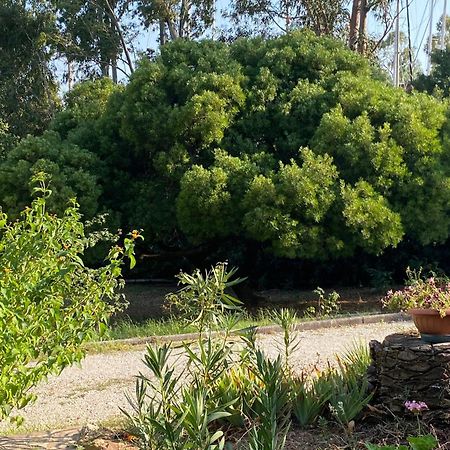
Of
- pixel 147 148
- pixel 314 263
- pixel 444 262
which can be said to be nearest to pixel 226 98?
pixel 147 148

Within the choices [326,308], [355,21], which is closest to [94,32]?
[355,21]

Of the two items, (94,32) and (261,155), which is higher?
(94,32)

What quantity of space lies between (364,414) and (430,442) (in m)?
1.45

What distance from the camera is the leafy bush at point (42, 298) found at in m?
4.39

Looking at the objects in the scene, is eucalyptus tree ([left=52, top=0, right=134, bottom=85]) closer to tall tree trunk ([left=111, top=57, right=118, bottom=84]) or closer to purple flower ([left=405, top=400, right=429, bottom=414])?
tall tree trunk ([left=111, top=57, right=118, bottom=84])

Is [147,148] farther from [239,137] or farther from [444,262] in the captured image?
[444,262]

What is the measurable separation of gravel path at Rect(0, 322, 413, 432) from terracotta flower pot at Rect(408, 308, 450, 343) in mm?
1578

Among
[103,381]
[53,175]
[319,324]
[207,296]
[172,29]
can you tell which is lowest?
[103,381]

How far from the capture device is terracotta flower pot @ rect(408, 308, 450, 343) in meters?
4.54

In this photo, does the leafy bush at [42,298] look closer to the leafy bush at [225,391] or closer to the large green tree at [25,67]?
the leafy bush at [225,391]

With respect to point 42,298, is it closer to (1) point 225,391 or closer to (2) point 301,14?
(1) point 225,391

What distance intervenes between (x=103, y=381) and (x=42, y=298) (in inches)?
127

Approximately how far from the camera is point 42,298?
4.61 meters

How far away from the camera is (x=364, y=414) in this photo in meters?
4.62
